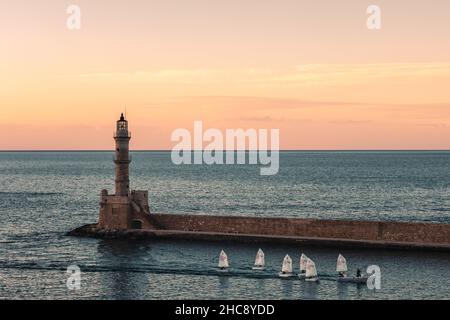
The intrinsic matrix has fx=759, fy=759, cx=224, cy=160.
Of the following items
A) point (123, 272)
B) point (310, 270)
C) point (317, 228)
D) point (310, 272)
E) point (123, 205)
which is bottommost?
point (123, 272)

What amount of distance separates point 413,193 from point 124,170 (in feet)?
213

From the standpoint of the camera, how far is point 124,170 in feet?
193

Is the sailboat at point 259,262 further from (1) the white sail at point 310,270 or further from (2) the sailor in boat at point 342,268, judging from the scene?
(2) the sailor in boat at point 342,268

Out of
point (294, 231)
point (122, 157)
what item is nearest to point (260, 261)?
point (294, 231)

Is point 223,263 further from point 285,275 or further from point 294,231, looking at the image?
point 294,231

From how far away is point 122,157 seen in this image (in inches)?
2333

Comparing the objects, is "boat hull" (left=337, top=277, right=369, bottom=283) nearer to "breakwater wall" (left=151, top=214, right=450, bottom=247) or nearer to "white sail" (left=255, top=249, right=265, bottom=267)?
"white sail" (left=255, top=249, right=265, bottom=267)

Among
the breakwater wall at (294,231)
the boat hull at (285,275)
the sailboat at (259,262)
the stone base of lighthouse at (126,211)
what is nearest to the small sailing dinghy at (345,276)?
the boat hull at (285,275)

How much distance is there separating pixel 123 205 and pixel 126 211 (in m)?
0.52

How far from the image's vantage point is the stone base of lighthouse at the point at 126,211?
58219mm

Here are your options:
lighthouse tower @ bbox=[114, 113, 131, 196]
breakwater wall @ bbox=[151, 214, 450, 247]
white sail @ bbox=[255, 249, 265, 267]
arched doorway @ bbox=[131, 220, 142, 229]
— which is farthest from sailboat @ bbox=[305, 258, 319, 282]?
lighthouse tower @ bbox=[114, 113, 131, 196]

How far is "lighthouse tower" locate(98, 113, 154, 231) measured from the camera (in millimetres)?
58219

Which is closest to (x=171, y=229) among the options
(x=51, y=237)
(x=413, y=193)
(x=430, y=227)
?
(x=51, y=237)
